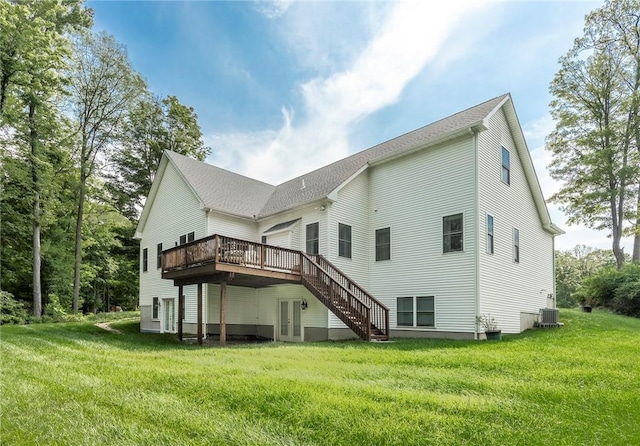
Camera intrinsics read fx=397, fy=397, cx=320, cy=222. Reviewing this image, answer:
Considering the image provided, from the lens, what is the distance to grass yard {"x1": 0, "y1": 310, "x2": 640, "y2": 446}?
151 inches

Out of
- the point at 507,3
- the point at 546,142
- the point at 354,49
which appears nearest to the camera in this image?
the point at 507,3

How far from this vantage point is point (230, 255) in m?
12.3

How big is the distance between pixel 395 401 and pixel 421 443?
1051 mm

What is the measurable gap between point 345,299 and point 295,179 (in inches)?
376

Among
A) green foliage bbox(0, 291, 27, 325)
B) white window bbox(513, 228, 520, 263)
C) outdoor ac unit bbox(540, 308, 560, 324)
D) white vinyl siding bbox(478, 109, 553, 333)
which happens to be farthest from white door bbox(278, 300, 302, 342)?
green foliage bbox(0, 291, 27, 325)

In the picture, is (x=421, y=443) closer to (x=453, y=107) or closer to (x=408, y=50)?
(x=408, y=50)

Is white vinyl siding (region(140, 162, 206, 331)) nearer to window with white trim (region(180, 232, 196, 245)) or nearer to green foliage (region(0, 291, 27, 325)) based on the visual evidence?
window with white trim (region(180, 232, 196, 245))

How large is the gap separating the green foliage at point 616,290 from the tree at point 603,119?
107 inches

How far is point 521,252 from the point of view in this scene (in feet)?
50.6

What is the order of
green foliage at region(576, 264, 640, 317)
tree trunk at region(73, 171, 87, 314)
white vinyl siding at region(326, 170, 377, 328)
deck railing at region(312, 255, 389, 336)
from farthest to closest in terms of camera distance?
tree trunk at region(73, 171, 87, 314) → green foliage at region(576, 264, 640, 317) → white vinyl siding at region(326, 170, 377, 328) → deck railing at region(312, 255, 389, 336)

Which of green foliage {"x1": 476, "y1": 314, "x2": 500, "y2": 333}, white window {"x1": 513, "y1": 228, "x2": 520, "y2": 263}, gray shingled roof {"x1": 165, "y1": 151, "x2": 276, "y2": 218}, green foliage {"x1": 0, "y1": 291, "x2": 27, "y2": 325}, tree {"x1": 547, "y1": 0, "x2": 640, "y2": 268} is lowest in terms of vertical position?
green foliage {"x1": 0, "y1": 291, "x2": 27, "y2": 325}

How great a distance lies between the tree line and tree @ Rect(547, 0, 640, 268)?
26.0 m

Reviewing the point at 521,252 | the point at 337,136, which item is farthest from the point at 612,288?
the point at 337,136

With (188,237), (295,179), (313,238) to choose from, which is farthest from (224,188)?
(313,238)
